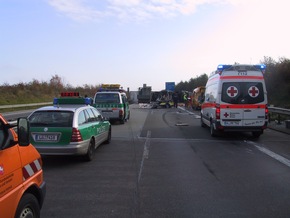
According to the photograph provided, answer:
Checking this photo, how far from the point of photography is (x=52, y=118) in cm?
871

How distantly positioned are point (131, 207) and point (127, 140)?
7.94 m

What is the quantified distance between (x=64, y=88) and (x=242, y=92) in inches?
2329

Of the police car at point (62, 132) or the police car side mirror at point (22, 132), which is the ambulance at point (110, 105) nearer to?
the police car at point (62, 132)

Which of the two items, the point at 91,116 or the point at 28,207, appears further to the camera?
the point at 91,116

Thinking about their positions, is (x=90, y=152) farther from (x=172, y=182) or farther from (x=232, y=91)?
(x=232, y=91)

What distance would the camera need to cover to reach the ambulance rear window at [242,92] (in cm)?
1320

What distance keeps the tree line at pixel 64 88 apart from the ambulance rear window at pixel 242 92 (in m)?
12.6

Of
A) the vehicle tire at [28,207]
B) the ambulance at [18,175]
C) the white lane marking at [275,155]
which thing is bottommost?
the white lane marking at [275,155]

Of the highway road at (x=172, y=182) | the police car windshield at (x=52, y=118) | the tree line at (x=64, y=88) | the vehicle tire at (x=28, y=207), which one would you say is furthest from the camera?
the tree line at (x=64, y=88)

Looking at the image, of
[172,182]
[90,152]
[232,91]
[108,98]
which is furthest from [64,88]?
[172,182]

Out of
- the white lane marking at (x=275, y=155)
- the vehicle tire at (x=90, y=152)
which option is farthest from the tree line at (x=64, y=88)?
the vehicle tire at (x=90, y=152)

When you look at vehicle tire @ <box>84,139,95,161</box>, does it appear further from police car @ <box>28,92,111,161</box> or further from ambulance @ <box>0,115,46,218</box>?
ambulance @ <box>0,115,46,218</box>

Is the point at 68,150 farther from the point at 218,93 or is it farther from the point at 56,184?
the point at 218,93

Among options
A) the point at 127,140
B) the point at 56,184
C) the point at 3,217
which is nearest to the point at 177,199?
the point at 56,184
